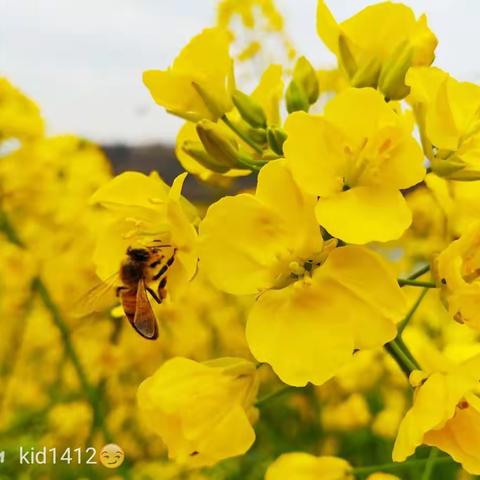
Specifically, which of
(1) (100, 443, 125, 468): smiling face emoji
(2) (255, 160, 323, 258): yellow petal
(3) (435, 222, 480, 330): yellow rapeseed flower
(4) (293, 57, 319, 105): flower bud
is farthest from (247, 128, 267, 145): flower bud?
(1) (100, 443, 125, 468): smiling face emoji

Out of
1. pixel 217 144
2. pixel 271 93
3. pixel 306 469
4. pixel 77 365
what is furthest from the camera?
pixel 77 365

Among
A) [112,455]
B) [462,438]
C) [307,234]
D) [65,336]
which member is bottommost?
[112,455]

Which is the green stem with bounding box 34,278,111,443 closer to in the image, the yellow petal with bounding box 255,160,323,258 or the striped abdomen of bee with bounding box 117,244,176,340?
the striped abdomen of bee with bounding box 117,244,176,340

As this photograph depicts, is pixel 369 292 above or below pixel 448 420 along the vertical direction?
above

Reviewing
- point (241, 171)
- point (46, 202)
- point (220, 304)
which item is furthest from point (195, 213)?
point (220, 304)

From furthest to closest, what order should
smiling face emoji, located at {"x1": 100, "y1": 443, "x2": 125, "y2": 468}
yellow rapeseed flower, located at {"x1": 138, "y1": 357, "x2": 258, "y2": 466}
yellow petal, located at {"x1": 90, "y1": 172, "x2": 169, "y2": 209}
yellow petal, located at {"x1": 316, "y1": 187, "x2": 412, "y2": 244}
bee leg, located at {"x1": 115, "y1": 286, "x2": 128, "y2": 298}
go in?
smiling face emoji, located at {"x1": 100, "y1": 443, "x2": 125, "y2": 468} → bee leg, located at {"x1": 115, "y1": 286, "x2": 128, "y2": 298} → yellow petal, located at {"x1": 90, "y1": 172, "x2": 169, "y2": 209} → yellow rapeseed flower, located at {"x1": 138, "y1": 357, "x2": 258, "y2": 466} → yellow petal, located at {"x1": 316, "y1": 187, "x2": 412, "y2": 244}

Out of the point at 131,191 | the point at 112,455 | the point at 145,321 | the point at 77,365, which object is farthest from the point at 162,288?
the point at 77,365

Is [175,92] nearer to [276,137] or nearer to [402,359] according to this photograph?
[276,137]

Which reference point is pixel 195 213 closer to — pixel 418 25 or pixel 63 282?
pixel 418 25
